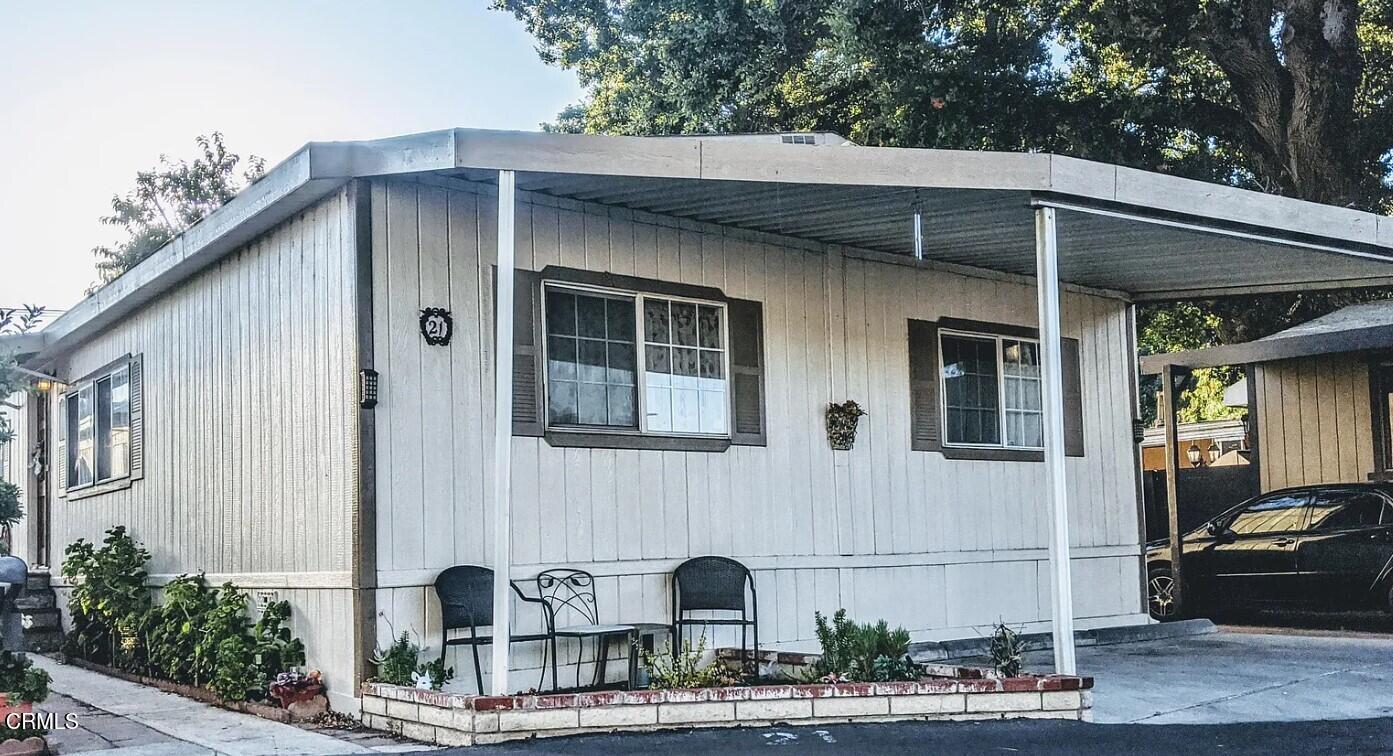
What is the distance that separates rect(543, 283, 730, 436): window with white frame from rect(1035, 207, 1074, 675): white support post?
7.19 ft

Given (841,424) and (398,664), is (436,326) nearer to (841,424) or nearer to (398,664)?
(398,664)

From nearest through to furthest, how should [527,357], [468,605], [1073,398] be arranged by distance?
[468,605] → [527,357] → [1073,398]

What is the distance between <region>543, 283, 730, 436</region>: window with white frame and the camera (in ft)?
25.3

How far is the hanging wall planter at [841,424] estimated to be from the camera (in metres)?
8.88

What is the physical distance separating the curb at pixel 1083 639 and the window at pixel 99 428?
620cm

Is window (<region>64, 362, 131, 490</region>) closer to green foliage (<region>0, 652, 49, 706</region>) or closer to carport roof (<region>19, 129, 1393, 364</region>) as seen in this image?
carport roof (<region>19, 129, 1393, 364</region>)

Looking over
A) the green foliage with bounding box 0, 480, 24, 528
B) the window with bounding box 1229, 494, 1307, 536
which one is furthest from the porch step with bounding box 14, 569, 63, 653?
the window with bounding box 1229, 494, 1307, 536

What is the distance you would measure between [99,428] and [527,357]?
217 inches

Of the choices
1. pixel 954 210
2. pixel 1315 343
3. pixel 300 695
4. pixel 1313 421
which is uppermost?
pixel 954 210

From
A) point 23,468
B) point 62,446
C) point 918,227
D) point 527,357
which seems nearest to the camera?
point 527,357

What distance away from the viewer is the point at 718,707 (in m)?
6.17

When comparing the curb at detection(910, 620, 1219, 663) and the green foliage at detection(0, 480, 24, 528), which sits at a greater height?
the green foliage at detection(0, 480, 24, 528)

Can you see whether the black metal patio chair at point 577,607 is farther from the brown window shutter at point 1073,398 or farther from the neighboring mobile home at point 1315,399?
the neighboring mobile home at point 1315,399

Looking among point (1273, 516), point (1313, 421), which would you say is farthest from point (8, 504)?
point (1313, 421)
